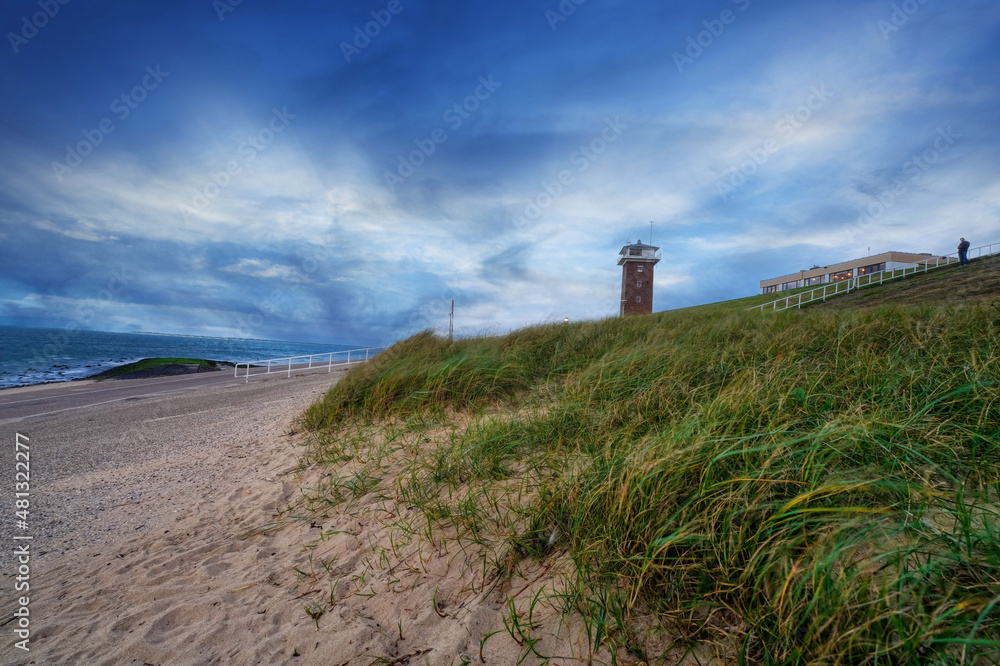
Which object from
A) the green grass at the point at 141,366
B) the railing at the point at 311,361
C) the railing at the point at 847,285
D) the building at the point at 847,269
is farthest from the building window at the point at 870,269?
the green grass at the point at 141,366

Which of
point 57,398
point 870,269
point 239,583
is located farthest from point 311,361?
point 870,269

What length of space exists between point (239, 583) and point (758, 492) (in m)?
3.44

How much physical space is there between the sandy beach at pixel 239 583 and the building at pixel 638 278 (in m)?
38.2

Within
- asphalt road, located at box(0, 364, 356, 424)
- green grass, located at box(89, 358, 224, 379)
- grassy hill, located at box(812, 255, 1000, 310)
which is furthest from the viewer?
green grass, located at box(89, 358, 224, 379)

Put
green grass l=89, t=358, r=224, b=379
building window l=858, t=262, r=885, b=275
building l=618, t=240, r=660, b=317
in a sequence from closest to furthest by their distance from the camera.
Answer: green grass l=89, t=358, r=224, b=379 < building l=618, t=240, r=660, b=317 < building window l=858, t=262, r=885, b=275

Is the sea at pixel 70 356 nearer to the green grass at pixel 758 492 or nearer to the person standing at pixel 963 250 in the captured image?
the green grass at pixel 758 492

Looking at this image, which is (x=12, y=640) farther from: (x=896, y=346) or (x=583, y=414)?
(x=896, y=346)

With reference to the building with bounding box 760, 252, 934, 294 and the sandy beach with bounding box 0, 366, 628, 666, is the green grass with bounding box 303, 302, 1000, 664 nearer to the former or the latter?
the sandy beach with bounding box 0, 366, 628, 666

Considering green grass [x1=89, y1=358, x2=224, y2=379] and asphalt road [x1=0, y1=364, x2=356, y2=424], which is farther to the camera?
green grass [x1=89, y1=358, x2=224, y2=379]

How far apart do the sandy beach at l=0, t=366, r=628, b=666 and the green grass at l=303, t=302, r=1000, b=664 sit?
339mm

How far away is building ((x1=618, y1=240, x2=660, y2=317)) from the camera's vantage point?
4097 cm

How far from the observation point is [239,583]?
321 cm

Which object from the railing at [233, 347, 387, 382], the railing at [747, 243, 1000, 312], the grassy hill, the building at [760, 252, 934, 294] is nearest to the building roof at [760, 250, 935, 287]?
the building at [760, 252, 934, 294]

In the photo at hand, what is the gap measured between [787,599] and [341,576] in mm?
2694
